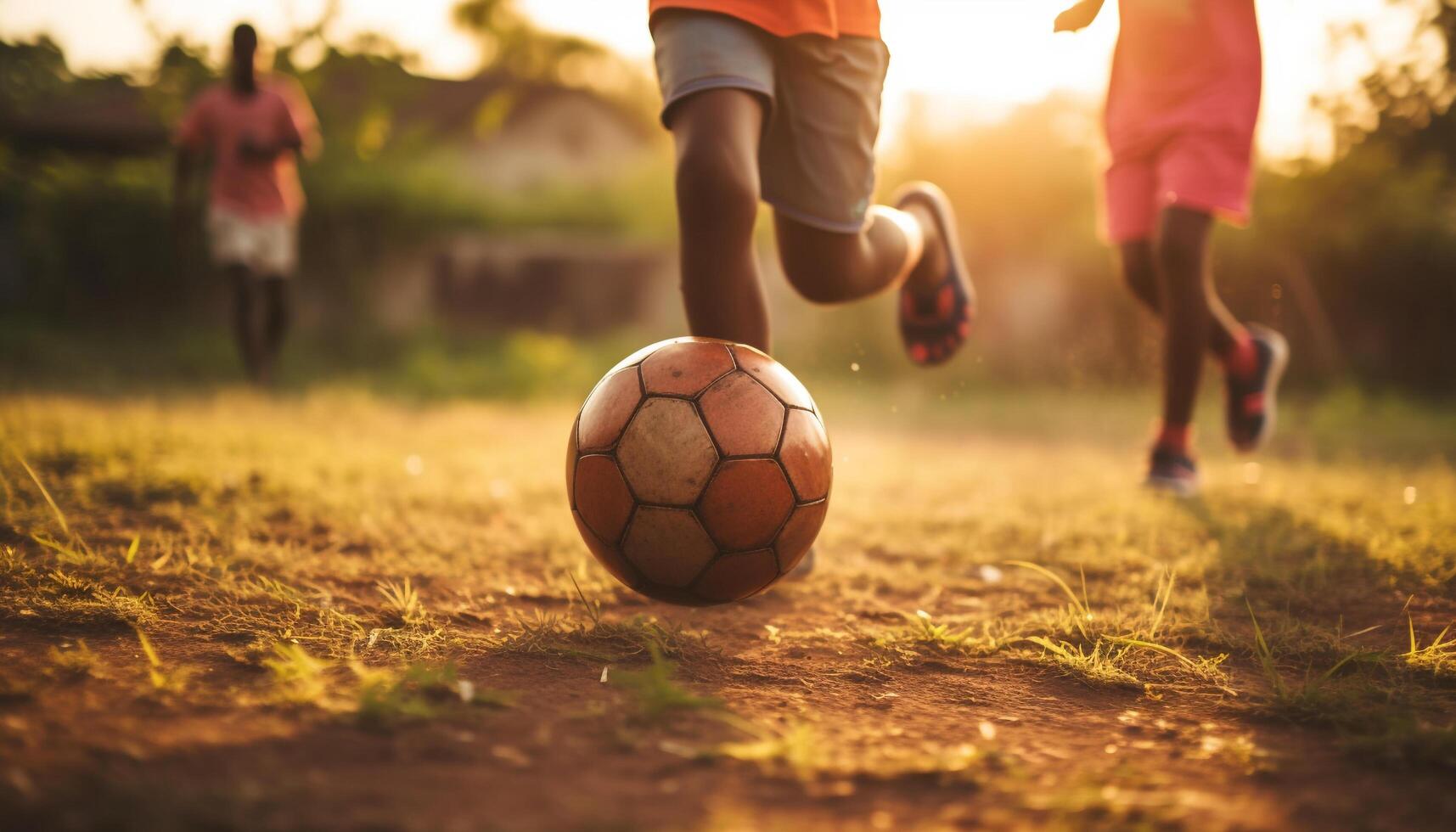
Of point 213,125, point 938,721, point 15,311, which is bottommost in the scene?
point 938,721

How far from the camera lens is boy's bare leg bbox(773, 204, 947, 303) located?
2574 millimetres

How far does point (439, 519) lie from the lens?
9.94ft

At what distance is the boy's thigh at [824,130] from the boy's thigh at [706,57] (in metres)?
0.14

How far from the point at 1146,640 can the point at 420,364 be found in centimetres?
733

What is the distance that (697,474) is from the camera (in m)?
1.88

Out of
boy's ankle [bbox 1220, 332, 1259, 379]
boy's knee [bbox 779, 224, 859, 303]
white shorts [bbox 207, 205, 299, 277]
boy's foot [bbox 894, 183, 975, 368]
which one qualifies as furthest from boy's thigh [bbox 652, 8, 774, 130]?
white shorts [bbox 207, 205, 299, 277]

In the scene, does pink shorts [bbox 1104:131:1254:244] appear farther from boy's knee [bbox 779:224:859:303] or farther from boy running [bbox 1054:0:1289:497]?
boy's knee [bbox 779:224:859:303]

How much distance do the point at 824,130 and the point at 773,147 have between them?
0.14 metres

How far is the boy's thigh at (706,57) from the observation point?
2.16m

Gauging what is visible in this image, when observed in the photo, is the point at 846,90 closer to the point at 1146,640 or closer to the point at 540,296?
the point at 1146,640

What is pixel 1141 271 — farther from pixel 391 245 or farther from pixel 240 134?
pixel 391 245

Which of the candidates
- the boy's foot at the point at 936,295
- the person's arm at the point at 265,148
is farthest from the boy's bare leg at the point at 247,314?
the boy's foot at the point at 936,295

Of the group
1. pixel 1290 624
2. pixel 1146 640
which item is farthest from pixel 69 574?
pixel 1290 624

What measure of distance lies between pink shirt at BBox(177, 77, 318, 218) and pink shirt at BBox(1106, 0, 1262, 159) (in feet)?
16.2
